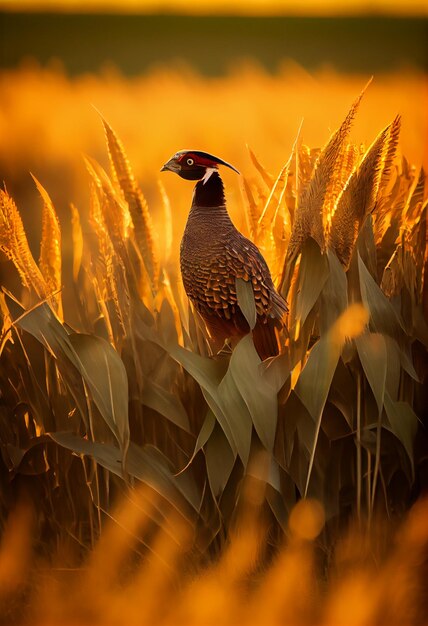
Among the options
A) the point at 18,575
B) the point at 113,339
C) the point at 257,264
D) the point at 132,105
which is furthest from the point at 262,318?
the point at 18,575

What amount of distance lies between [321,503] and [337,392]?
147 millimetres

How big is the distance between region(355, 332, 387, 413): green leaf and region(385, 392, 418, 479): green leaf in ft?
0.07

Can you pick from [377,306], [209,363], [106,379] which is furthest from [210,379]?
[377,306]

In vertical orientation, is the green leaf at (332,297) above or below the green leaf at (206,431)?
above

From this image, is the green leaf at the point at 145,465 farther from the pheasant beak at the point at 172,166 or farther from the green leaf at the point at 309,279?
the pheasant beak at the point at 172,166

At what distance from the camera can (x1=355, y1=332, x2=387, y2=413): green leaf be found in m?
0.90

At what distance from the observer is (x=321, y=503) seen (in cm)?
92

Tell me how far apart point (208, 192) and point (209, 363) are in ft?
0.74

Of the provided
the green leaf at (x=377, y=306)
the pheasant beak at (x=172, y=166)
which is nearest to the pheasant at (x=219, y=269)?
the pheasant beak at (x=172, y=166)

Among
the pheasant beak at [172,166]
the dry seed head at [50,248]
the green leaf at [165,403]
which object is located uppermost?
the pheasant beak at [172,166]

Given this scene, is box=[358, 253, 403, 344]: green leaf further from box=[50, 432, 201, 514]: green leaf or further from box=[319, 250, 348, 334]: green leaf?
box=[50, 432, 201, 514]: green leaf

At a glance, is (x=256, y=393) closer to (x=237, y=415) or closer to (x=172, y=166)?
(x=237, y=415)

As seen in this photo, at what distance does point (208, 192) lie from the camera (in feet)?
3.07

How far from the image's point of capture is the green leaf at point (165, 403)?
0.91m
